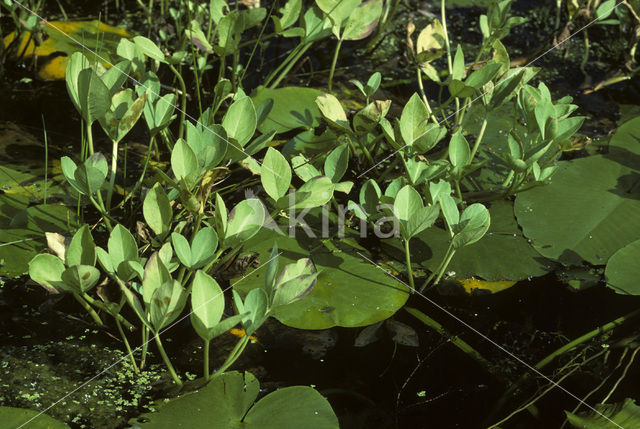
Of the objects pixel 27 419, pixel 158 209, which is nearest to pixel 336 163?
pixel 158 209

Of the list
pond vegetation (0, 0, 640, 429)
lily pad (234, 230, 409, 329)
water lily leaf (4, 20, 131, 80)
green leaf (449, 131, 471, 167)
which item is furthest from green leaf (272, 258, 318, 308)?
water lily leaf (4, 20, 131, 80)

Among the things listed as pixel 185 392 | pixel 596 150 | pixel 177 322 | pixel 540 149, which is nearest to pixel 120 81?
pixel 177 322

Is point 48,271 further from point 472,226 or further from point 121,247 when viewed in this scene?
point 472,226

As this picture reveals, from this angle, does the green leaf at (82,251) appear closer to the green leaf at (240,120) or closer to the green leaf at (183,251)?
the green leaf at (183,251)

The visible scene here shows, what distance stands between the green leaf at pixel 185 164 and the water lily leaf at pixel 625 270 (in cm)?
89

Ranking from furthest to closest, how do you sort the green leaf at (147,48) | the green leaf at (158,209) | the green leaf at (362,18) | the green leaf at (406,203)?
the green leaf at (362,18) < the green leaf at (147,48) < the green leaf at (406,203) < the green leaf at (158,209)

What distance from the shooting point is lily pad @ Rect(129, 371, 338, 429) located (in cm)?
95

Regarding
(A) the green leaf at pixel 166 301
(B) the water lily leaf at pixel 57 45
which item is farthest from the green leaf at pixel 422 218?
(B) the water lily leaf at pixel 57 45

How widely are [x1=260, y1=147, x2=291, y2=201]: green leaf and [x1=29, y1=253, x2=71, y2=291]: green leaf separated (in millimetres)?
372

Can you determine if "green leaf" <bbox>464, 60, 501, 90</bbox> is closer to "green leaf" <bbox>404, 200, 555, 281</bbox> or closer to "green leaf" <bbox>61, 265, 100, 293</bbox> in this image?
"green leaf" <bbox>404, 200, 555, 281</bbox>

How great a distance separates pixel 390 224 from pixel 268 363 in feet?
1.56

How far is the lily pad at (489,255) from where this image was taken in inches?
53.2

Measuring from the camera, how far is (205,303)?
2.95 ft

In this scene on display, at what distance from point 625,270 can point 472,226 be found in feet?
1.34
